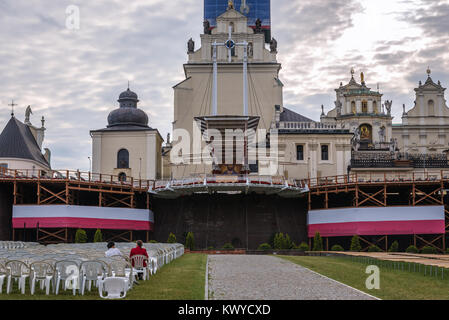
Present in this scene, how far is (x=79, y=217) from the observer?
6400cm

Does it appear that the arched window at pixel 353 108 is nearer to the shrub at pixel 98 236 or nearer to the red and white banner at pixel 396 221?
the red and white banner at pixel 396 221

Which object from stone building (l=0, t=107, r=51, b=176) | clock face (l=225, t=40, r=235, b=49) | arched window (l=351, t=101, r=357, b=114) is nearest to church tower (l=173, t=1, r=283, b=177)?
clock face (l=225, t=40, r=235, b=49)

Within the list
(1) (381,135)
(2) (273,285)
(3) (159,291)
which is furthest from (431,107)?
(3) (159,291)

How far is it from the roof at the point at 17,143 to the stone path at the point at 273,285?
166 ft

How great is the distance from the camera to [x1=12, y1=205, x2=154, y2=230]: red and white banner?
62.5 metres

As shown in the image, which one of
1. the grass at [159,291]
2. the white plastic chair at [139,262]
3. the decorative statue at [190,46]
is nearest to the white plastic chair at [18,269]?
the grass at [159,291]

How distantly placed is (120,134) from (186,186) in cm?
2422

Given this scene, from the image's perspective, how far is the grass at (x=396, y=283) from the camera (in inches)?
872

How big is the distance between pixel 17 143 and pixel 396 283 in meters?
61.6

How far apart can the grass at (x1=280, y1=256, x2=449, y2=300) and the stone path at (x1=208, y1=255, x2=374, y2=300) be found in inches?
30.5

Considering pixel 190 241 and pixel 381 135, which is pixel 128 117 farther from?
pixel 381 135

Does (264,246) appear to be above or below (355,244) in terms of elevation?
below

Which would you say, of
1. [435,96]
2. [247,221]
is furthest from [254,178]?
[435,96]

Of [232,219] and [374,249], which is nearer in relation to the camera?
[374,249]
